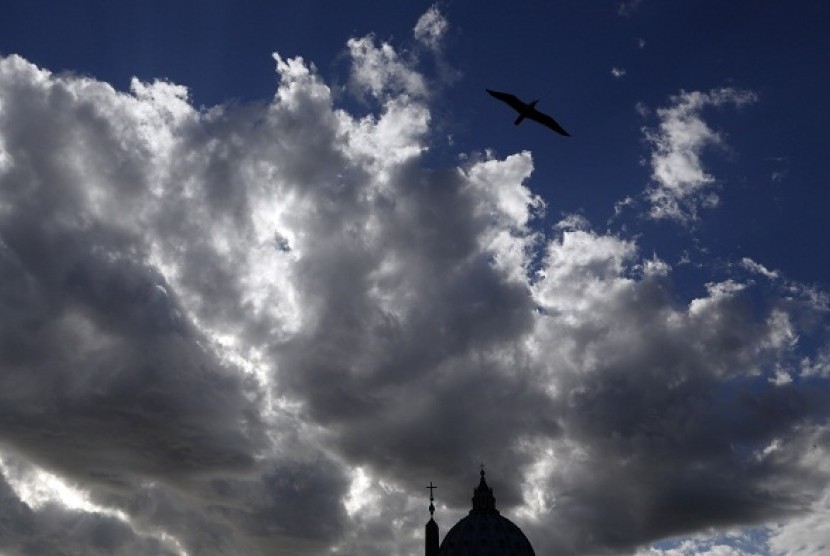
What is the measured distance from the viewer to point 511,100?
147 ft

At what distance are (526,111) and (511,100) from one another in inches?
59.9

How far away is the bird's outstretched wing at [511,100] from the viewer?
143 ft

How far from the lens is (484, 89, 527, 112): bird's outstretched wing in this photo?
43.7m

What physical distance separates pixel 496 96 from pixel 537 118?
2.80 m

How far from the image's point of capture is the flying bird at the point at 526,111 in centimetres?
4328

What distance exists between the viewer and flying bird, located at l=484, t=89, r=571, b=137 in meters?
43.3

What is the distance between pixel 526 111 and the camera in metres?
45.9

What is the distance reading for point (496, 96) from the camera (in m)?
43.7

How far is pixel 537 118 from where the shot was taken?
44.9 meters
